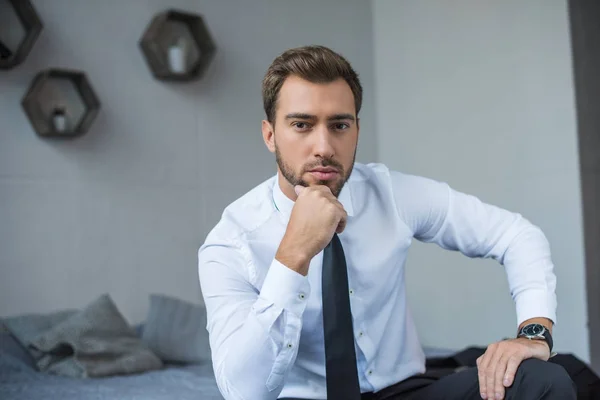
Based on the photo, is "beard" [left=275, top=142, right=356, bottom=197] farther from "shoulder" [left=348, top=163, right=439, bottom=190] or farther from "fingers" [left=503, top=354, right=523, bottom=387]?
"fingers" [left=503, top=354, right=523, bottom=387]

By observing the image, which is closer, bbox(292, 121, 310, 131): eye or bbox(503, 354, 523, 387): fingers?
bbox(503, 354, 523, 387): fingers

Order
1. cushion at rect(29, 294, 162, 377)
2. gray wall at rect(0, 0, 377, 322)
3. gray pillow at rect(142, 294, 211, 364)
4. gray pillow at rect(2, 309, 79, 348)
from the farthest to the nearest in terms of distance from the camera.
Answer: gray wall at rect(0, 0, 377, 322)
gray pillow at rect(142, 294, 211, 364)
gray pillow at rect(2, 309, 79, 348)
cushion at rect(29, 294, 162, 377)

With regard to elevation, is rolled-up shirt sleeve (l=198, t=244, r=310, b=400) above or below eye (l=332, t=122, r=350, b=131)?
below

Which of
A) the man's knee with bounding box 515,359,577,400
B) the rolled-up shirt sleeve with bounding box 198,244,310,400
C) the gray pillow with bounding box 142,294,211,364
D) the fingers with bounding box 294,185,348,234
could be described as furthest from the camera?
the gray pillow with bounding box 142,294,211,364

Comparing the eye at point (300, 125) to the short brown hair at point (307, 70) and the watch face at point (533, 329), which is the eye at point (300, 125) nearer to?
the short brown hair at point (307, 70)

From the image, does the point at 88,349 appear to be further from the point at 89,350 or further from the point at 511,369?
the point at 511,369

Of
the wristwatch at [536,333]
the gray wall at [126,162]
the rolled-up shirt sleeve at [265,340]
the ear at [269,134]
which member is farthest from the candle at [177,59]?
the wristwatch at [536,333]

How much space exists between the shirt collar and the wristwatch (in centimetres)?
54

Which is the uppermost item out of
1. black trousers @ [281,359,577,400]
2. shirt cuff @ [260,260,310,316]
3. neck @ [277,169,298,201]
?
neck @ [277,169,298,201]

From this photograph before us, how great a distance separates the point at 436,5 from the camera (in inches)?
167

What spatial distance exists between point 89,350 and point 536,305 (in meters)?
1.76

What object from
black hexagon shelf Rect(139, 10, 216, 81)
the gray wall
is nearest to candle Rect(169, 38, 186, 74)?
black hexagon shelf Rect(139, 10, 216, 81)

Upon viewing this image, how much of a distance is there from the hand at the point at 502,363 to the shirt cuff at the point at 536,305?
183mm

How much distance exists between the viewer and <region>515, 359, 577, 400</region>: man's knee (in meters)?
1.41
